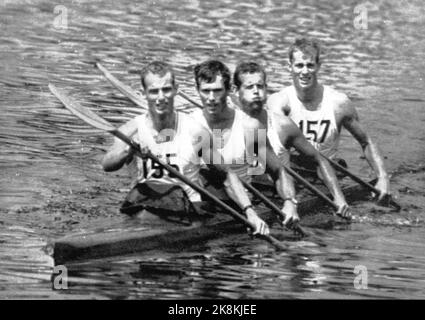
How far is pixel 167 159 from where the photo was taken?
11508 millimetres

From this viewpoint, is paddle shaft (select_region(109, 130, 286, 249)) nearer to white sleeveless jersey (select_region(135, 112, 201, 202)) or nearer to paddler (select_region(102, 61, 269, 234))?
paddler (select_region(102, 61, 269, 234))

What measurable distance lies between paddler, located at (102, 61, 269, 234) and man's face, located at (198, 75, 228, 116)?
0.23 metres

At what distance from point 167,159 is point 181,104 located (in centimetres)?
587

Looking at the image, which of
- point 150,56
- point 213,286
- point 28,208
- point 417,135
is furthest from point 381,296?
point 150,56

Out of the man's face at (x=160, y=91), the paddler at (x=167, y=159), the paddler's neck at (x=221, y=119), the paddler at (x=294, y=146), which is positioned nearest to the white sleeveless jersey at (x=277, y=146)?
the paddler at (x=294, y=146)

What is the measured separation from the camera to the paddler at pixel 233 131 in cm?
1133

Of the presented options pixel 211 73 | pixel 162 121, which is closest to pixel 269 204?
pixel 162 121

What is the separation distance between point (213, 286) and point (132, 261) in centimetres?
87

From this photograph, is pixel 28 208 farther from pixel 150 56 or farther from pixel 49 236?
pixel 150 56

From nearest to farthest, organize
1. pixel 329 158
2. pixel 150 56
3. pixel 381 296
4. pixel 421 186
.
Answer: pixel 381 296
pixel 329 158
pixel 421 186
pixel 150 56

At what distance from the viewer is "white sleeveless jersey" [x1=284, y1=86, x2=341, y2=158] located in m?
13.8

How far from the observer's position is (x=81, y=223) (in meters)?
12.1

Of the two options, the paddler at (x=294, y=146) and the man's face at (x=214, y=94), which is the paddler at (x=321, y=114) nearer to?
the paddler at (x=294, y=146)

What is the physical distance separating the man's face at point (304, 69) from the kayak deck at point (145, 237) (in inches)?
74.1
